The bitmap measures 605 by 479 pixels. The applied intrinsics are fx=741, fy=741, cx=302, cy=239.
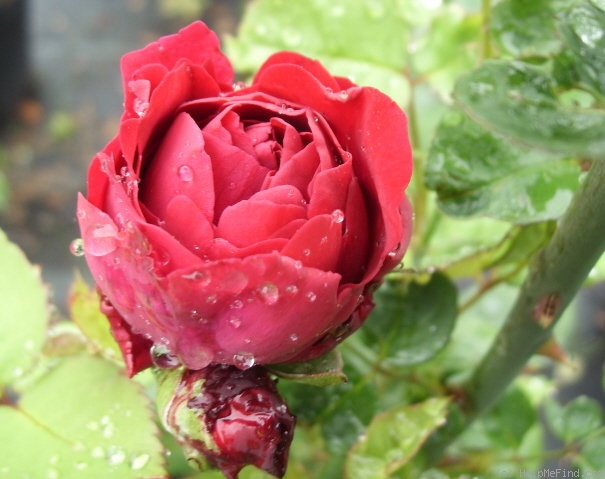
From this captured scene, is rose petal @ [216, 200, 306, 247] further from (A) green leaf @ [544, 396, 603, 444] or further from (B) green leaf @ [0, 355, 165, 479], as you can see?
(A) green leaf @ [544, 396, 603, 444]

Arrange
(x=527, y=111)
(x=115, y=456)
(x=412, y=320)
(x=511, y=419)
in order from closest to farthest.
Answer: (x=527, y=111)
(x=115, y=456)
(x=412, y=320)
(x=511, y=419)

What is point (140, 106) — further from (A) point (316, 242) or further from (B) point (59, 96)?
(B) point (59, 96)


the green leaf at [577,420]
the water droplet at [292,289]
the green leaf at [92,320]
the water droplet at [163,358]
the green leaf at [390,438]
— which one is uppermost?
the water droplet at [292,289]

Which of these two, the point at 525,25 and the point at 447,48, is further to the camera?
the point at 447,48

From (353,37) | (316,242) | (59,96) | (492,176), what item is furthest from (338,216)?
(59,96)

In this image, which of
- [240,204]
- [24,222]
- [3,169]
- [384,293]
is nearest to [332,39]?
[384,293]

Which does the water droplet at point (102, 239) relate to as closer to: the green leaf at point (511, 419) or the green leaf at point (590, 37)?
the green leaf at point (590, 37)

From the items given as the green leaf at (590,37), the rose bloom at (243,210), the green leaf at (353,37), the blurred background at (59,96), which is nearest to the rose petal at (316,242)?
the rose bloom at (243,210)
